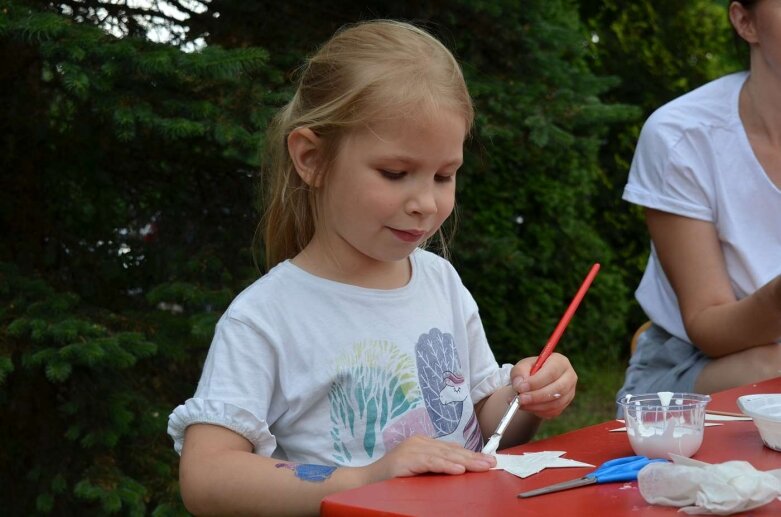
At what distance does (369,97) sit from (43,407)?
1.75 metres

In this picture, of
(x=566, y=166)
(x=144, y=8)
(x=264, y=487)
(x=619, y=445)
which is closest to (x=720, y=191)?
(x=619, y=445)

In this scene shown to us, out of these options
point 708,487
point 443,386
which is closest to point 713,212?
point 443,386

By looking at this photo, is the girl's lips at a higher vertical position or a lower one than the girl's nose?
lower

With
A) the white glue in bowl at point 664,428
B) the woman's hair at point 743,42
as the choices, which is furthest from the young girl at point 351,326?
the woman's hair at point 743,42

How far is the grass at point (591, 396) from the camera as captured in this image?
16.6 ft

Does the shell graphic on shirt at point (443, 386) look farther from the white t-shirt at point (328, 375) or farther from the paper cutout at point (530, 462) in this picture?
the paper cutout at point (530, 462)

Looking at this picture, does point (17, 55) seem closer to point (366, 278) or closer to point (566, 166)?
point (366, 278)

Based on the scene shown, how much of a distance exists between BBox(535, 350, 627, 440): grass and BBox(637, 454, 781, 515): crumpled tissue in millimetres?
3797

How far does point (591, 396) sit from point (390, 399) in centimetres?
403

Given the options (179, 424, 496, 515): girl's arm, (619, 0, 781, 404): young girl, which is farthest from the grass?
(179, 424, 496, 515): girl's arm

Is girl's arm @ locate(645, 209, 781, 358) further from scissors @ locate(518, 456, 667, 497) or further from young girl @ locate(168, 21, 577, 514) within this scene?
scissors @ locate(518, 456, 667, 497)

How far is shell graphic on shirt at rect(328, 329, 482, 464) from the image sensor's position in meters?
1.68

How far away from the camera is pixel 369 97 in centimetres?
173

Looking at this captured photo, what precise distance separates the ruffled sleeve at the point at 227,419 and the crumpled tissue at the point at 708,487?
59 cm
